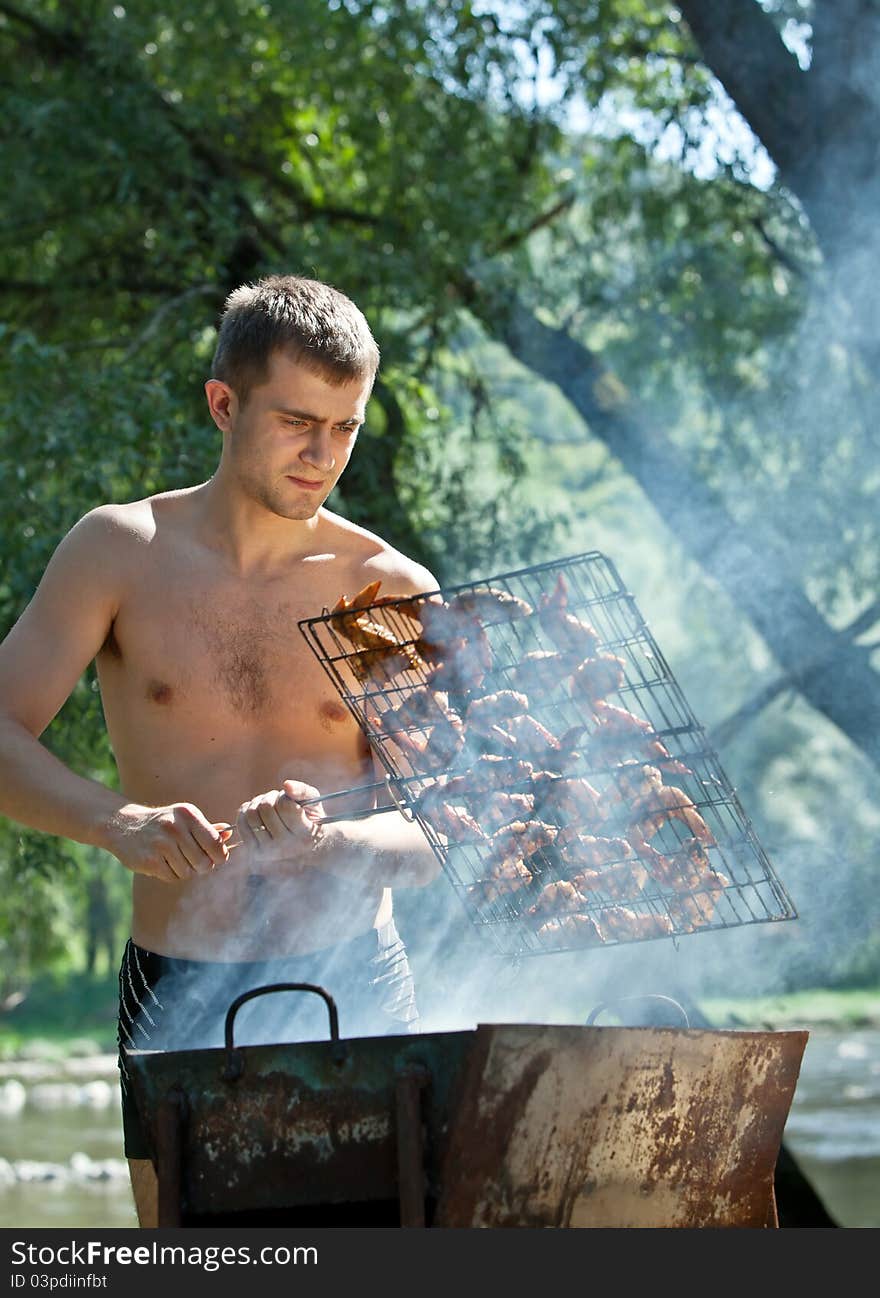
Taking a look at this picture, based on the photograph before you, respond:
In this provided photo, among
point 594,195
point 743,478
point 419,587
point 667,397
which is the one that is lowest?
point 419,587

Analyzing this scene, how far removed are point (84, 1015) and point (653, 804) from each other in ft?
79.9

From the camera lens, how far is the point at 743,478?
7184mm


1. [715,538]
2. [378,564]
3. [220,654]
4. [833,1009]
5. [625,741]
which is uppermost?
[715,538]

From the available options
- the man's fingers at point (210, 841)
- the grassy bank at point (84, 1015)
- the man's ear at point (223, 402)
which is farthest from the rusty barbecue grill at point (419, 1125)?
the grassy bank at point (84, 1015)

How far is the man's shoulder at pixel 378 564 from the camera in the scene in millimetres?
3172

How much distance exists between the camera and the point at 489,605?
2.77 m

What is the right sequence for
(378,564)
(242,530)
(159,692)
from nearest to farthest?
(159,692) < (242,530) < (378,564)

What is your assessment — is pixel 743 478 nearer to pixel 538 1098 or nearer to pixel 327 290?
pixel 327 290

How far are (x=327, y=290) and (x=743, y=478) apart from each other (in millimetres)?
4524

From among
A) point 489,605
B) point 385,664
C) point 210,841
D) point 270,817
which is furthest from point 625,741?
point 210,841

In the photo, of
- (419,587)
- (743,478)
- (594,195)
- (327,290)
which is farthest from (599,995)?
(327,290)

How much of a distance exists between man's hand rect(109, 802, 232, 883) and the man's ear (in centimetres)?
84

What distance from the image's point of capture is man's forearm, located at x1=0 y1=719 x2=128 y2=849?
104 inches

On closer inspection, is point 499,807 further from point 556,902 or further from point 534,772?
point 556,902
